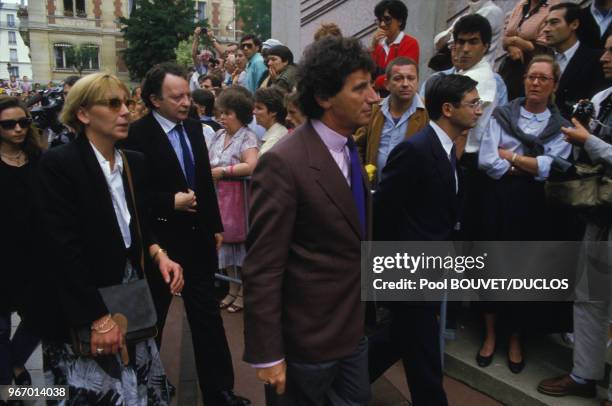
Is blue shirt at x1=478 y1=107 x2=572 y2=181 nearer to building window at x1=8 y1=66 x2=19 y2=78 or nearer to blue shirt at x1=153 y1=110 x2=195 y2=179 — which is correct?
blue shirt at x1=153 y1=110 x2=195 y2=179

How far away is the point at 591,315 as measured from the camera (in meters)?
3.29

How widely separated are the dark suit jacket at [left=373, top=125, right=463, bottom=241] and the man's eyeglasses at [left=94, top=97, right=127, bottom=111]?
149cm

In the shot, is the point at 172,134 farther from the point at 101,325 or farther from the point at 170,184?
the point at 101,325

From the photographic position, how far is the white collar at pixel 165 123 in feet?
11.5

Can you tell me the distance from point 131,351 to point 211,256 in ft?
3.54

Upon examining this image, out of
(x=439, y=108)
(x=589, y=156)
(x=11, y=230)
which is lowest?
(x=11, y=230)

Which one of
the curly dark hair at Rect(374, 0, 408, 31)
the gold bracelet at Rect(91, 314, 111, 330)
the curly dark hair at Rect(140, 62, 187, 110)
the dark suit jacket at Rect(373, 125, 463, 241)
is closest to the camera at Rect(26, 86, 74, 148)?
the curly dark hair at Rect(140, 62, 187, 110)

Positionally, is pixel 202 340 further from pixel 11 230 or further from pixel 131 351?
pixel 11 230

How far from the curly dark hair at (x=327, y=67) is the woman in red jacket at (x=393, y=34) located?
10.7 feet

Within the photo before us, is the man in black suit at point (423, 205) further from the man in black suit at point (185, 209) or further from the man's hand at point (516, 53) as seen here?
the man's hand at point (516, 53)

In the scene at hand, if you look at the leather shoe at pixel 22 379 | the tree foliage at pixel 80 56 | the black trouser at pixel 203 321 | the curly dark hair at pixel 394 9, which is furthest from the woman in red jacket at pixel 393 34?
the tree foliage at pixel 80 56

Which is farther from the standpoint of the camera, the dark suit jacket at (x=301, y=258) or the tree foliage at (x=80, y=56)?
the tree foliage at (x=80, y=56)

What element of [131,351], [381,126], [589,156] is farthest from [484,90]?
[131,351]

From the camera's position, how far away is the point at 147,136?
11.3 ft
